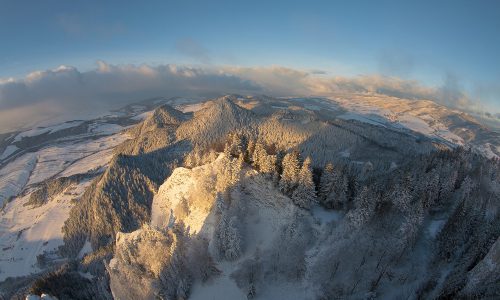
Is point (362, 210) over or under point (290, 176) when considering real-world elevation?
under

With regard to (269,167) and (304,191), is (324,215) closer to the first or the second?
(304,191)

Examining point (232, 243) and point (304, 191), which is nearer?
point (232, 243)

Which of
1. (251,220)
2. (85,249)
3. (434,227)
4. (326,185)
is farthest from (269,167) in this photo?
(85,249)

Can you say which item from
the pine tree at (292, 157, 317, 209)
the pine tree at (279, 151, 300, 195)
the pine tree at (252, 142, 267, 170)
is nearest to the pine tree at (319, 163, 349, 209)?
the pine tree at (292, 157, 317, 209)

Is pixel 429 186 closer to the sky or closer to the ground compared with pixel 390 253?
closer to the sky

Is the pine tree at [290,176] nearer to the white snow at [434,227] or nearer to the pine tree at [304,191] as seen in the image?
the pine tree at [304,191]

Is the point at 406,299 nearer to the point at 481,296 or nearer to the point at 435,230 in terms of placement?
the point at 481,296

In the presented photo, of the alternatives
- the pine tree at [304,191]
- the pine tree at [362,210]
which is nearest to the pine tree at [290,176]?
the pine tree at [304,191]

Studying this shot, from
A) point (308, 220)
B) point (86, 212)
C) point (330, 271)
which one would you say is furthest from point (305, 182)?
point (86, 212)

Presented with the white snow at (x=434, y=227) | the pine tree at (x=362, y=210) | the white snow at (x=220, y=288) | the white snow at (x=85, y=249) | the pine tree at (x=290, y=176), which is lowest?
the white snow at (x=85, y=249)
